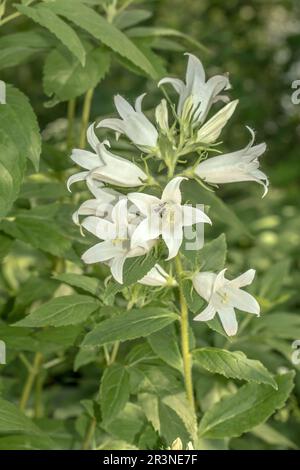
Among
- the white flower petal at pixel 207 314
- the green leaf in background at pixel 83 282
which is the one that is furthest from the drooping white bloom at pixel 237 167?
the green leaf in background at pixel 83 282

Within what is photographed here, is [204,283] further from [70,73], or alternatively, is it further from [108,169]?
[70,73]

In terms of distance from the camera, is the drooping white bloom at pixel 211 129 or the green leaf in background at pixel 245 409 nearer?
the drooping white bloom at pixel 211 129

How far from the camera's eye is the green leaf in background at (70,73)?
175cm

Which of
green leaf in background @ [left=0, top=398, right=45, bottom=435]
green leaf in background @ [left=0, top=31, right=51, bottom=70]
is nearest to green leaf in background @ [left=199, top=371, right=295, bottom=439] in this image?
green leaf in background @ [left=0, top=398, right=45, bottom=435]

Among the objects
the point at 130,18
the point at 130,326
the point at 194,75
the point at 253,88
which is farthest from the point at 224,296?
the point at 253,88

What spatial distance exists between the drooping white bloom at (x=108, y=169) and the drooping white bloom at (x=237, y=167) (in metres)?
0.11

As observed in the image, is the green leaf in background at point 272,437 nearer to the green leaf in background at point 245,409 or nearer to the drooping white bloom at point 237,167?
the green leaf in background at point 245,409

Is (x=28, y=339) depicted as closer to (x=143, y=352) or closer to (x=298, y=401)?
(x=143, y=352)

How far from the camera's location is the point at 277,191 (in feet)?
14.7

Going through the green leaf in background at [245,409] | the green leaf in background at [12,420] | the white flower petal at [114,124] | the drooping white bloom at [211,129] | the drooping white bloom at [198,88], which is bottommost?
the green leaf in background at [12,420]

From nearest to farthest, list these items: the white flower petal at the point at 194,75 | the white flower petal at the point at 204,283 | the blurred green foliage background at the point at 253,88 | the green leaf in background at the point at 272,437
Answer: the white flower petal at the point at 204,283 → the white flower petal at the point at 194,75 → the green leaf in background at the point at 272,437 → the blurred green foliage background at the point at 253,88

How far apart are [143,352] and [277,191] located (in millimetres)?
2975

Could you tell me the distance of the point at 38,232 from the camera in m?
1.71
